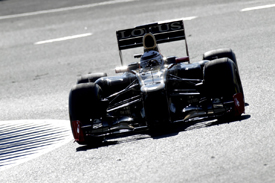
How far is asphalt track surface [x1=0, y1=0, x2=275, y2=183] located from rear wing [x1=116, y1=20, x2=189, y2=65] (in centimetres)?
150

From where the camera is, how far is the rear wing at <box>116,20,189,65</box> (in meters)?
9.80

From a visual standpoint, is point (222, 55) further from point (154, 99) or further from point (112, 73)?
point (112, 73)

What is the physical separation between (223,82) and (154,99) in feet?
3.17

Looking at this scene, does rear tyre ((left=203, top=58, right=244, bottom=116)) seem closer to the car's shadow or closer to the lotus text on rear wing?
the car's shadow

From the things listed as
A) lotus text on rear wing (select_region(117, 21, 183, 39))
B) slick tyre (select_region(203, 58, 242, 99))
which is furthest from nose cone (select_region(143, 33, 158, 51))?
slick tyre (select_region(203, 58, 242, 99))

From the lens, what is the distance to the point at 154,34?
990 centimetres

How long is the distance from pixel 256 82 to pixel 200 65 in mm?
1564

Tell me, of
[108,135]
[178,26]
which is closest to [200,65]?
[178,26]

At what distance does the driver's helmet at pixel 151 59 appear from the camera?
9.01 meters

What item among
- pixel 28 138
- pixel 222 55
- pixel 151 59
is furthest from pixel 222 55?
pixel 28 138

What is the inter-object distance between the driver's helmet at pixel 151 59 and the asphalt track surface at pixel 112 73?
152 cm

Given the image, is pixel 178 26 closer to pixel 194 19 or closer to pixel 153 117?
pixel 153 117

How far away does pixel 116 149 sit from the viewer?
7.46 meters

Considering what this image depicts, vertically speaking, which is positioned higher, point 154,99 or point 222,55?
point 222,55
